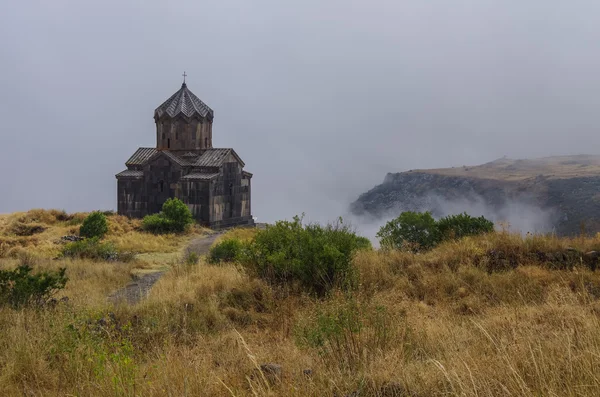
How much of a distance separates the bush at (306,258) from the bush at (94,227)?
11619 millimetres

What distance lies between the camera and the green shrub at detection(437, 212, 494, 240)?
1170 centimetres

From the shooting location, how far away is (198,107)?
25219 mm

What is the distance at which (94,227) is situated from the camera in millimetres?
18844

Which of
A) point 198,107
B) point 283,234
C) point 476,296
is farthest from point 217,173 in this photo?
point 476,296

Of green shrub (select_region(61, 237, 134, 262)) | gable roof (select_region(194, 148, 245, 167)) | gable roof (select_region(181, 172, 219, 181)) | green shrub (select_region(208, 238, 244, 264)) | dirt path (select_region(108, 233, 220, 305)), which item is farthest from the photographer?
gable roof (select_region(194, 148, 245, 167))

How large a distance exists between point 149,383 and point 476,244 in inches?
304

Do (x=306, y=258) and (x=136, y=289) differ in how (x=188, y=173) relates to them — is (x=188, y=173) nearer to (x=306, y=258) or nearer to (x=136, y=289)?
(x=136, y=289)

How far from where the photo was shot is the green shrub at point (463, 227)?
461 inches

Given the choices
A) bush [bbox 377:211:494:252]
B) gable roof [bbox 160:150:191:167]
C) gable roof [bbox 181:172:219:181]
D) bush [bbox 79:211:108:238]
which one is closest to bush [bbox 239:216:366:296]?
bush [bbox 377:211:494:252]

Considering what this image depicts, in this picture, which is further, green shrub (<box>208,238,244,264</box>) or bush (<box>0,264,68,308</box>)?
green shrub (<box>208,238,244,264</box>)

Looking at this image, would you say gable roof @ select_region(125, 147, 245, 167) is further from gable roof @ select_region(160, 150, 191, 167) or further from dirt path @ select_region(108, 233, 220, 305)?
dirt path @ select_region(108, 233, 220, 305)

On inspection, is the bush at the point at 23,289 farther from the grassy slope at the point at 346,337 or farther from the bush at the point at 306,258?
the bush at the point at 306,258

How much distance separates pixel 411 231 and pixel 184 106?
622 inches

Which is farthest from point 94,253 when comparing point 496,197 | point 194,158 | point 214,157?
point 496,197
